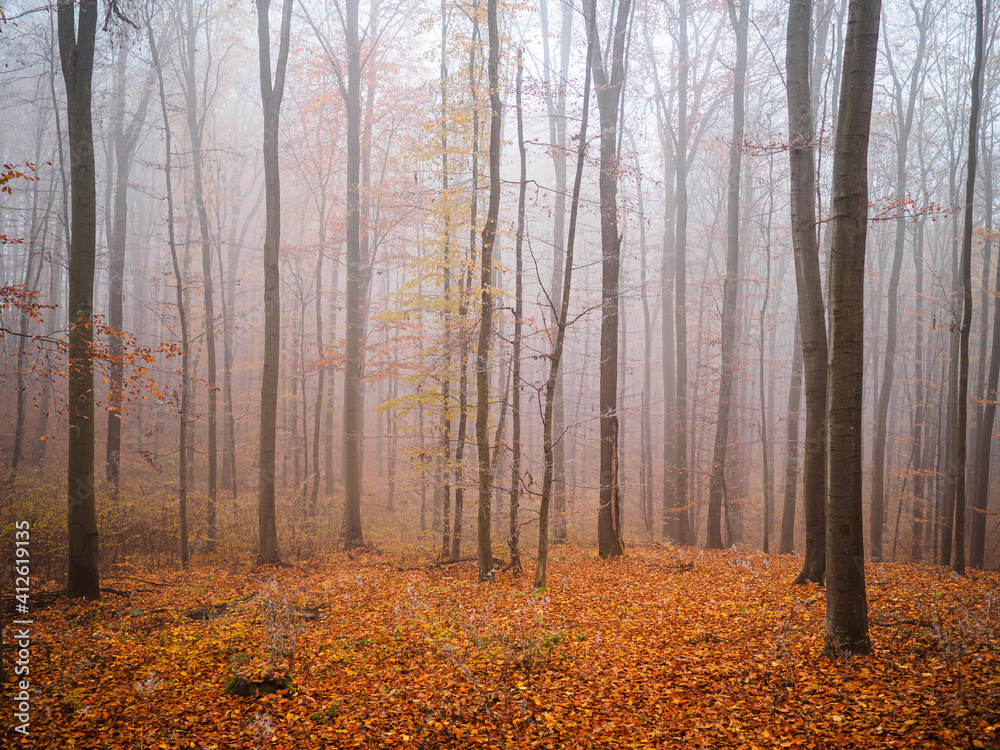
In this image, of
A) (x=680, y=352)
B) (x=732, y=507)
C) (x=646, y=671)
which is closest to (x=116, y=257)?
(x=680, y=352)

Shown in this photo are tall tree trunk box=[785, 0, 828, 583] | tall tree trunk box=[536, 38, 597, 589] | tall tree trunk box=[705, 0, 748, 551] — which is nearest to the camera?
tall tree trunk box=[785, 0, 828, 583]

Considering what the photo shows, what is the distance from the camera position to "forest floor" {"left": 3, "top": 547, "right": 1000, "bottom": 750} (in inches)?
145

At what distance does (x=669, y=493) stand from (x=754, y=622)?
9.79 metres

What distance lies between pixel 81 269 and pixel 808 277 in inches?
389

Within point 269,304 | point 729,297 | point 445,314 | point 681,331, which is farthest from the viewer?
point 681,331

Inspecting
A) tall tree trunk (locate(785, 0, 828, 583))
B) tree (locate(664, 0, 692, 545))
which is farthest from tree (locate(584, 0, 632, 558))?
tree (locate(664, 0, 692, 545))

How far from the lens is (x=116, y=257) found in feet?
48.8

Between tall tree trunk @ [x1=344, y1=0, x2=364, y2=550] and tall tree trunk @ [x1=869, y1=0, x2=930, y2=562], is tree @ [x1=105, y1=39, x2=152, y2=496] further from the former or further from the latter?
tall tree trunk @ [x1=869, y1=0, x2=930, y2=562]

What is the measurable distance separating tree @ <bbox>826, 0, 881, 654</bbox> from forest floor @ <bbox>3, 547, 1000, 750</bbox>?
476 millimetres

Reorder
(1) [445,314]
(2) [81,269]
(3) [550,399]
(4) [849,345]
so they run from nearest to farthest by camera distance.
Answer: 1. (4) [849,345]
2. (3) [550,399]
3. (2) [81,269]
4. (1) [445,314]

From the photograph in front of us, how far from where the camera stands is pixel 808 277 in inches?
257

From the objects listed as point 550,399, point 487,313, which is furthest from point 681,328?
point 550,399

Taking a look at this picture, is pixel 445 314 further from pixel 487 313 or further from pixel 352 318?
pixel 352 318

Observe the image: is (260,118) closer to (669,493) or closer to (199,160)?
(199,160)
